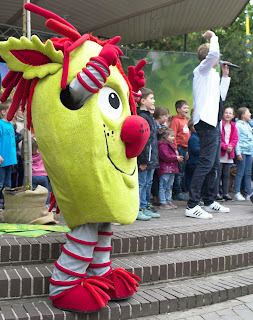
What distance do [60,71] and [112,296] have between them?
1630 mm

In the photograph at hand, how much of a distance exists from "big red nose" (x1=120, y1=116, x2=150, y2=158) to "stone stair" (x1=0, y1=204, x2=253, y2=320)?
1141 mm

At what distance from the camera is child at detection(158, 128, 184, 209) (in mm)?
6355

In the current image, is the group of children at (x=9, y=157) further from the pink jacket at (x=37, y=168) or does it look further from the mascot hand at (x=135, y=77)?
the mascot hand at (x=135, y=77)

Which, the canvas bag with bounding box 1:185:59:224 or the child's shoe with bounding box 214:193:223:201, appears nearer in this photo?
the canvas bag with bounding box 1:185:59:224

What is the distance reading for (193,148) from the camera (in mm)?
7137

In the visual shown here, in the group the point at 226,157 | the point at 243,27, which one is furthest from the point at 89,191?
the point at 243,27

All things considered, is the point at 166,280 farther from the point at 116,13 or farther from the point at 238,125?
the point at 116,13

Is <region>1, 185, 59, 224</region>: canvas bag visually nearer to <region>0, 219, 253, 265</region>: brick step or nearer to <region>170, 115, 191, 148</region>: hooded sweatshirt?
<region>0, 219, 253, 265</region>: brick step

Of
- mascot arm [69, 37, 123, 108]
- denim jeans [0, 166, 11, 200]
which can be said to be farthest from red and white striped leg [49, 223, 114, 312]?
denim jeans [0, 166, 11, 200]

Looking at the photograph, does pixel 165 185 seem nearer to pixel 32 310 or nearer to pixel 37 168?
pixel 37 168

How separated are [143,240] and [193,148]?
3.35 m

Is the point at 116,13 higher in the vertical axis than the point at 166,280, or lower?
higher

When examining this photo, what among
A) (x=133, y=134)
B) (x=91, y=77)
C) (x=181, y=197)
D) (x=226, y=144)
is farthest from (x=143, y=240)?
(x=226, y=144)

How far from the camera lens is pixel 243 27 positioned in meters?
27.1
